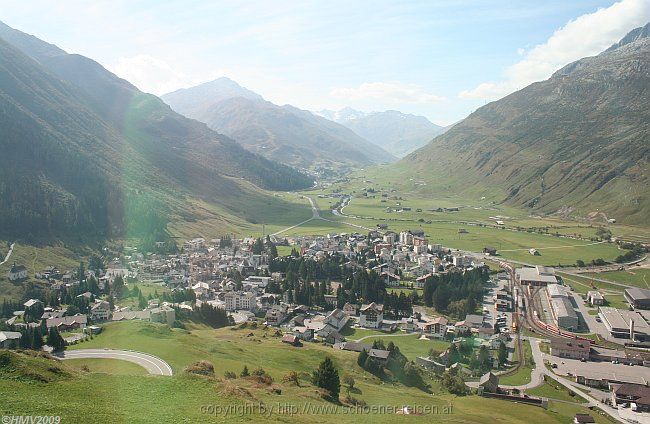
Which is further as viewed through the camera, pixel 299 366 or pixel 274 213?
pixel 274 213

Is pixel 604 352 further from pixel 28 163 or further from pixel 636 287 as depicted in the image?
pixel 28 163

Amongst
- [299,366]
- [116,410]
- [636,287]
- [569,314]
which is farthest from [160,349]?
[636,287]

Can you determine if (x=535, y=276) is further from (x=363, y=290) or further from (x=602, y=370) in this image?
(x=602, y=370)

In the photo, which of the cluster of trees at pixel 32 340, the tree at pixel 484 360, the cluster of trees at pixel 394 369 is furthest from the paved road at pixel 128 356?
the tree at pixel 484 360

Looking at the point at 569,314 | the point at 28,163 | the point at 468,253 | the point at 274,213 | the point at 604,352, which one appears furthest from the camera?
the point at 274,213

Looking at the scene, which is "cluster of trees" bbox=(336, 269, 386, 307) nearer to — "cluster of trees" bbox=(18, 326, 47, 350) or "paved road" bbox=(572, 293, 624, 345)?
"paved road" bbox=(572, 293, 624, 345)

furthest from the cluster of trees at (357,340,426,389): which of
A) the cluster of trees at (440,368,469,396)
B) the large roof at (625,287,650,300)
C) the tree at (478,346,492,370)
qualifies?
the large roof at (625,287,650,300)

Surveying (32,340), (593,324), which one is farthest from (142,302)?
(593,324)
